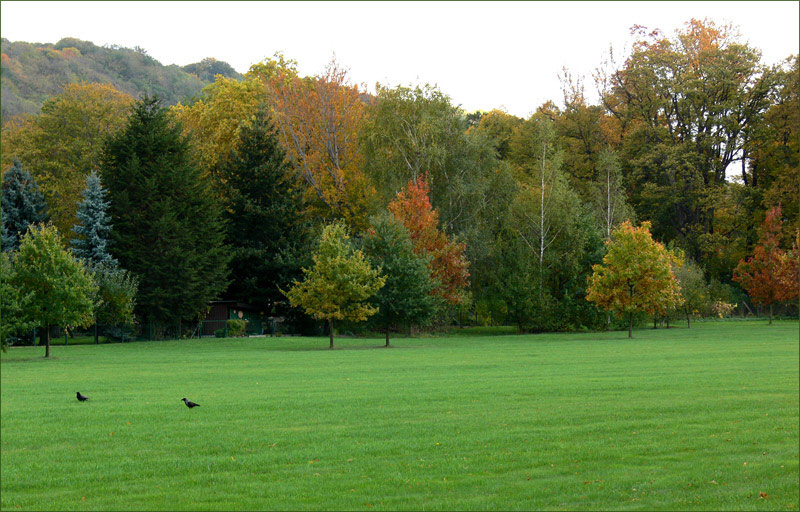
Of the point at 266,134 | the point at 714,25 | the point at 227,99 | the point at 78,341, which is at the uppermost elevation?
the point at 714,25

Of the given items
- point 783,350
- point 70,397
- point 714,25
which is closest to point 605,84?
point 714,25

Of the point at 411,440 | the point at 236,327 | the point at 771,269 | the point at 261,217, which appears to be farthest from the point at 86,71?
the point at 411,440

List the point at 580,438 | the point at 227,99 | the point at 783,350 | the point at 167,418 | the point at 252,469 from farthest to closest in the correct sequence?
the point at 227,99, the point at 783,350, the point at 167,418, the point at 580,438, the point at 252,469

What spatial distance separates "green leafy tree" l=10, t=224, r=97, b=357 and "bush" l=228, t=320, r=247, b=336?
69.5 feet

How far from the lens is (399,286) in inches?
1921

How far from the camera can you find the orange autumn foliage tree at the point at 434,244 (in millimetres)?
59438

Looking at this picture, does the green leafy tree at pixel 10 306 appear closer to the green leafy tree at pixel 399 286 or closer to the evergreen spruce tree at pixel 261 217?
the green leafy tree at pixel 399 286

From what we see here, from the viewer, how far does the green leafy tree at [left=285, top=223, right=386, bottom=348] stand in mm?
45438

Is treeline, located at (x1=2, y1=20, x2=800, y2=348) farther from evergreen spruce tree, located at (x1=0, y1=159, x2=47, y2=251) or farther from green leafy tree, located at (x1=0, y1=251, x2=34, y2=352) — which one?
green leafy tree, located at (x1=0, y1=251, x2=34, y2=352)

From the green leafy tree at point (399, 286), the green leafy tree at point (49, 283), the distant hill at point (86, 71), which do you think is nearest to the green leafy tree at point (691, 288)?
the green leafy tree at point (399, 286)

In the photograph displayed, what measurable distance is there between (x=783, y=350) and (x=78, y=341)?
1752 inches

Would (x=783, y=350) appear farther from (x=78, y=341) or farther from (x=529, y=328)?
(x=78, y=341)

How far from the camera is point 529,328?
64.2 m

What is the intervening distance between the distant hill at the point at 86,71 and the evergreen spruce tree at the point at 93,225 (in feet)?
127
